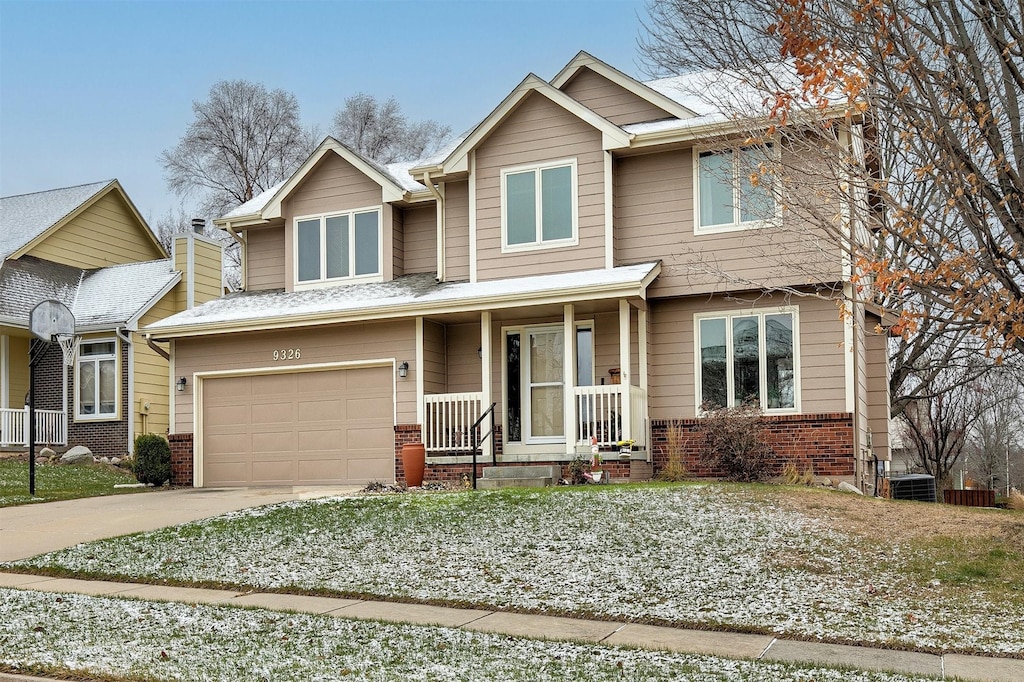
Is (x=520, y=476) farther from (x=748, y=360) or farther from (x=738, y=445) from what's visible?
(x=748, y=360)

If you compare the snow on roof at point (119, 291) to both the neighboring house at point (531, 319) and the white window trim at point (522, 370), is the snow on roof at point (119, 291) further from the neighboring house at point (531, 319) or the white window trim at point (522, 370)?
the white window trim at point (522, 370)

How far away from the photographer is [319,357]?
61.5 feet

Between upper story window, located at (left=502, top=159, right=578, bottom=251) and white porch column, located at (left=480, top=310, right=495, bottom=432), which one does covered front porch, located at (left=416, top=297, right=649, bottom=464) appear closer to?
white porch column, located at (left=480, top=310, right=495, bottom=432)

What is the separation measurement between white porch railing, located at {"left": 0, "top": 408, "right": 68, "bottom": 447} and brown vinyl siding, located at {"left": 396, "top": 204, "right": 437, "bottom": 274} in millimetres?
10744

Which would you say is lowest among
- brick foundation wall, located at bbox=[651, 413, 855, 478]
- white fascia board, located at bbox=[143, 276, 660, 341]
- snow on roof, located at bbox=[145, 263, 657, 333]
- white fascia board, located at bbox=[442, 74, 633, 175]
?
brick foundation wall, located at bbox=[651, 413, 855, 478]

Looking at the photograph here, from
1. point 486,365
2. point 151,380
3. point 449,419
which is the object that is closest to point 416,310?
point 486,365

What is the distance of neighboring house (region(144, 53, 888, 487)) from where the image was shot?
16.0 metres

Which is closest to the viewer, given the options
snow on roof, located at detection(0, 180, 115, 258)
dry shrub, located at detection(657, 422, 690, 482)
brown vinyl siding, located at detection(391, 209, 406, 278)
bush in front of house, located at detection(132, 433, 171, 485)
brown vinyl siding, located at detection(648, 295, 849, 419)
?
brown vinyl siding, located at detection(648, 295, 849, 419)

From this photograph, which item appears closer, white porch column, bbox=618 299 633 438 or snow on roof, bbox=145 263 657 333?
white porch column, bbox=618 299 633 438

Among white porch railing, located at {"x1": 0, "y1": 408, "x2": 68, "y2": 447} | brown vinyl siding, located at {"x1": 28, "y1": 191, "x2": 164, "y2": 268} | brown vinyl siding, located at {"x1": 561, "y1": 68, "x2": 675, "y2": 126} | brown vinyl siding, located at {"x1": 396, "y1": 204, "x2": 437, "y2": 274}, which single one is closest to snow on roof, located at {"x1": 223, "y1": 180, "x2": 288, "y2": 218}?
brown vinyl siding, located at {"x1": 396, "y1": 204, "x2": 437, "y2": 274}

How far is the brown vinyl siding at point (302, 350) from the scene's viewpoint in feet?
59.2

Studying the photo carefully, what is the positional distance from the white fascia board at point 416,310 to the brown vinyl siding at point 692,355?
0.93m

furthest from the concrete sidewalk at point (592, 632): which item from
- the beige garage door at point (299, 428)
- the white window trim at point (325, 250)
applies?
the white window trim at point (325, 250)

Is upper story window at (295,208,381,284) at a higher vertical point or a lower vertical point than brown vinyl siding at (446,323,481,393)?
higher
